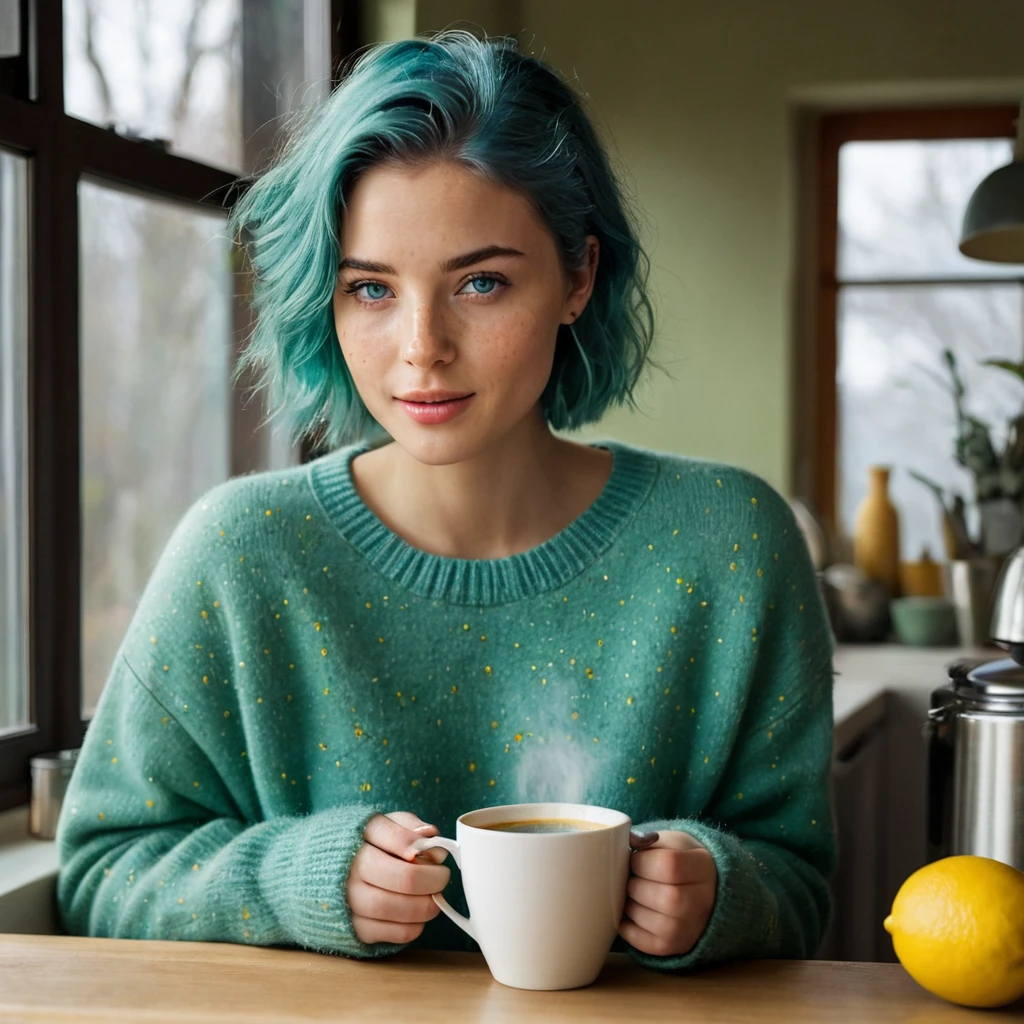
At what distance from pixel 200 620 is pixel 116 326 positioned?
82 cm

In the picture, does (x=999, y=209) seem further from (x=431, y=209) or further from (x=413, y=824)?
(x=413, y=824)

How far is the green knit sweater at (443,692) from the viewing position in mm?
1151

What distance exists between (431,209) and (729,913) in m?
0.55

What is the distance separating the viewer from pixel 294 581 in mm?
1173

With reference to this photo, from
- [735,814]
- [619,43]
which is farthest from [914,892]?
[619,43]

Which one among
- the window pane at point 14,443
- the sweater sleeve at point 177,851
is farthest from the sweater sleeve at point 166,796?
the window pane at point 14,443

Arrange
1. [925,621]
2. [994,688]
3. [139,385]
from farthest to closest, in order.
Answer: [925,621], [139,385], [994,688]

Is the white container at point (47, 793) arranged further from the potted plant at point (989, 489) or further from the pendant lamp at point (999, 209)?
the potted plant at point (989, 489)

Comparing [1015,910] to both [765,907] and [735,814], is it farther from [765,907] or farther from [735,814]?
[735,814]

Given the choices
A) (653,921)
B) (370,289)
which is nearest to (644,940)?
(653,921)

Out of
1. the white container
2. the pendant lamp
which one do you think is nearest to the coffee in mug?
the white container

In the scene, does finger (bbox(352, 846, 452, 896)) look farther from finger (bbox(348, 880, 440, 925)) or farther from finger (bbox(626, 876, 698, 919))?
finger (bbox(626, 876, 698, 919))

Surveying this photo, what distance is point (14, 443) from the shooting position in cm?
158

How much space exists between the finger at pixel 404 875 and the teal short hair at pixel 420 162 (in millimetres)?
449
